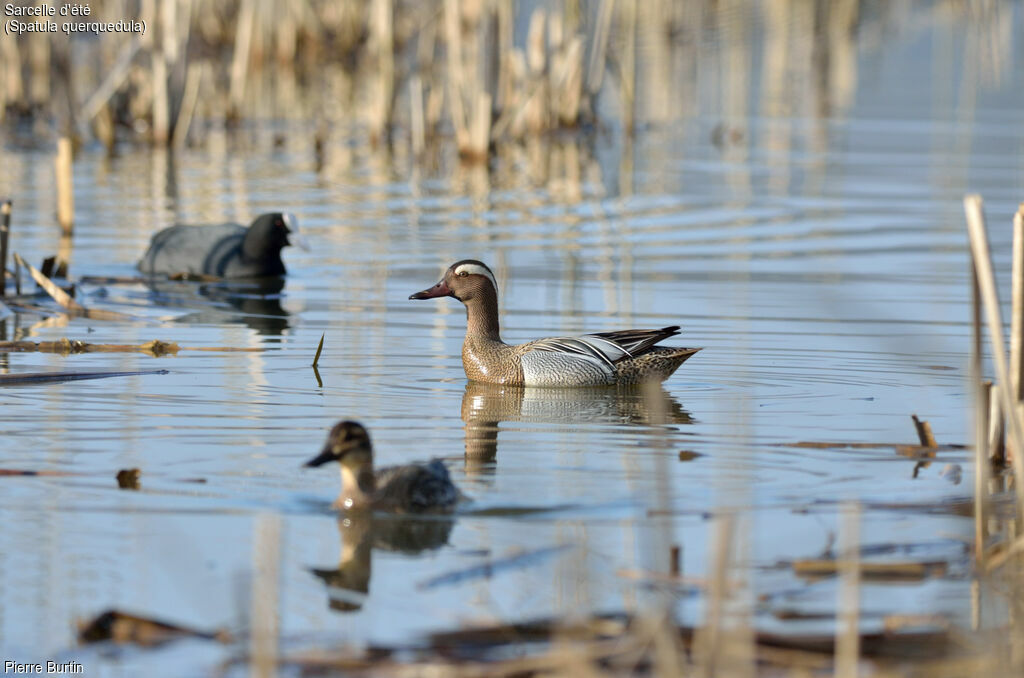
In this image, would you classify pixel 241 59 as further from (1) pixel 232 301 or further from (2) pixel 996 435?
(2) pixel 996 435

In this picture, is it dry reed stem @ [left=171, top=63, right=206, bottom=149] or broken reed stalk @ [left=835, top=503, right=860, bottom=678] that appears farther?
dry reed stem @ [left=171, top=63, right=206, bottom=149]

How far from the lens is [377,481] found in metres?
5.73

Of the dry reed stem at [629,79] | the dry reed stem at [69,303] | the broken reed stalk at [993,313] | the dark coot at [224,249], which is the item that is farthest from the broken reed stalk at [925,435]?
the dry reed stem at [629,79]

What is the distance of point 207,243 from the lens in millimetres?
12438

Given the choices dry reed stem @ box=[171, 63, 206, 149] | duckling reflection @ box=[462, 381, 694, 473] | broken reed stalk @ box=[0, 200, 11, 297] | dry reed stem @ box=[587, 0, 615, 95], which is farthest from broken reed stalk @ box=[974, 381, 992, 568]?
dry reed stem @ box=[171, 63, 206, 149]

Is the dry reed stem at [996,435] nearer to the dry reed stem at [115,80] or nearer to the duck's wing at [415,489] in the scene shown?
the duck's wing at [415,489]

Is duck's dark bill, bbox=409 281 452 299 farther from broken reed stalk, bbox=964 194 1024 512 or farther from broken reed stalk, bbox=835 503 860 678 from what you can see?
broken reed stalk, bbox=835 503 860 678

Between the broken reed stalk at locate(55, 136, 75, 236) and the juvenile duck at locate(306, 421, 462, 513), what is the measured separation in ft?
25.6

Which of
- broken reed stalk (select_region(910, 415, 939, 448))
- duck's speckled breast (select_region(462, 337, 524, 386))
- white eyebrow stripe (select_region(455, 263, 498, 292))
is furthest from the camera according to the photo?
white eyebrow stripe (select_region(455, 263, 498, 292))

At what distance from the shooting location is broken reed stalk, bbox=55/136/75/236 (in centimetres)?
1277

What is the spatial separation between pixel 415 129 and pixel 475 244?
5.82m

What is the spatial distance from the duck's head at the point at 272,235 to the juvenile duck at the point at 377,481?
6.90 meters

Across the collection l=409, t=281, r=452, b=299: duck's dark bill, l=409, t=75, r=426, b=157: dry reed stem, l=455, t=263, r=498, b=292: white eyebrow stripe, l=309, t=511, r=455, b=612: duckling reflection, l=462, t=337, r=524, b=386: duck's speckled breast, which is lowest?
l=309, t=511, r=455, b=612: duckling reflection

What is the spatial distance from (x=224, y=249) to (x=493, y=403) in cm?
499
